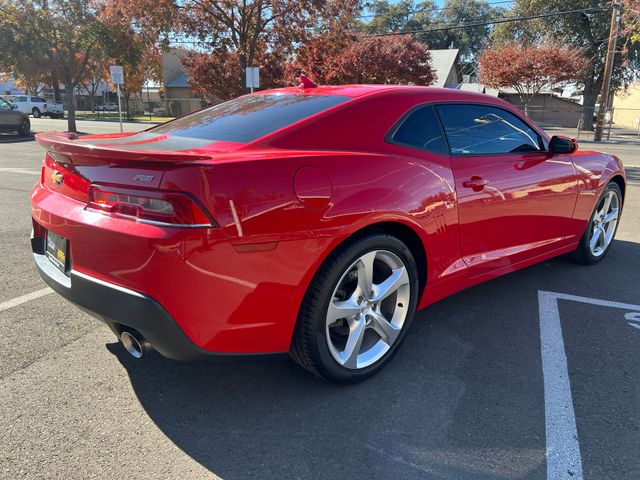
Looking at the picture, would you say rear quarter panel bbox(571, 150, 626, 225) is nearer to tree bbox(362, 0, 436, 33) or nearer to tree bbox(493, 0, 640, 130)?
tree bbox(493, 0, 640, 130)

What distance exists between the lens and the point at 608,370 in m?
3.04

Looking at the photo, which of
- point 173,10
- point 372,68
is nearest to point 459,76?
point 372,68

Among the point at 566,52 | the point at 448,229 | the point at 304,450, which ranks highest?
the point at 566,52

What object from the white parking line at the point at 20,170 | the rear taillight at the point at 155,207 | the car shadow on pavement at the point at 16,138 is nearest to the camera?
the rear taillight at the point at 155,207

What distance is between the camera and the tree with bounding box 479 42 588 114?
27.2 m

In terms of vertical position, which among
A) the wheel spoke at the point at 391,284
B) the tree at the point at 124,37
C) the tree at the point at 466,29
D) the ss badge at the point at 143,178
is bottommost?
the wheel spoke at the point at 391,284

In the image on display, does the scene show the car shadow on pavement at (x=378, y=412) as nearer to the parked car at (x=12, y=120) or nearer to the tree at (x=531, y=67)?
the parked car at (x=12, y=120)

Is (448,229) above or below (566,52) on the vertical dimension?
below

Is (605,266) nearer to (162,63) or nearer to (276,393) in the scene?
(276,393)

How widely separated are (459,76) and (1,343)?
54500 mm

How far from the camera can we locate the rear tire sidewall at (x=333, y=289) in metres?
2.54

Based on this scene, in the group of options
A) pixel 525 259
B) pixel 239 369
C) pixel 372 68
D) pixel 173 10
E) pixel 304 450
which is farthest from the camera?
pixel 372 68

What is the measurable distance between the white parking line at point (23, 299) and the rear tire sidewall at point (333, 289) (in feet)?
8.16

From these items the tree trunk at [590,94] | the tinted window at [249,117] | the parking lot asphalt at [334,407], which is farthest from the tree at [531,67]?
the tinted window at [249,117]
